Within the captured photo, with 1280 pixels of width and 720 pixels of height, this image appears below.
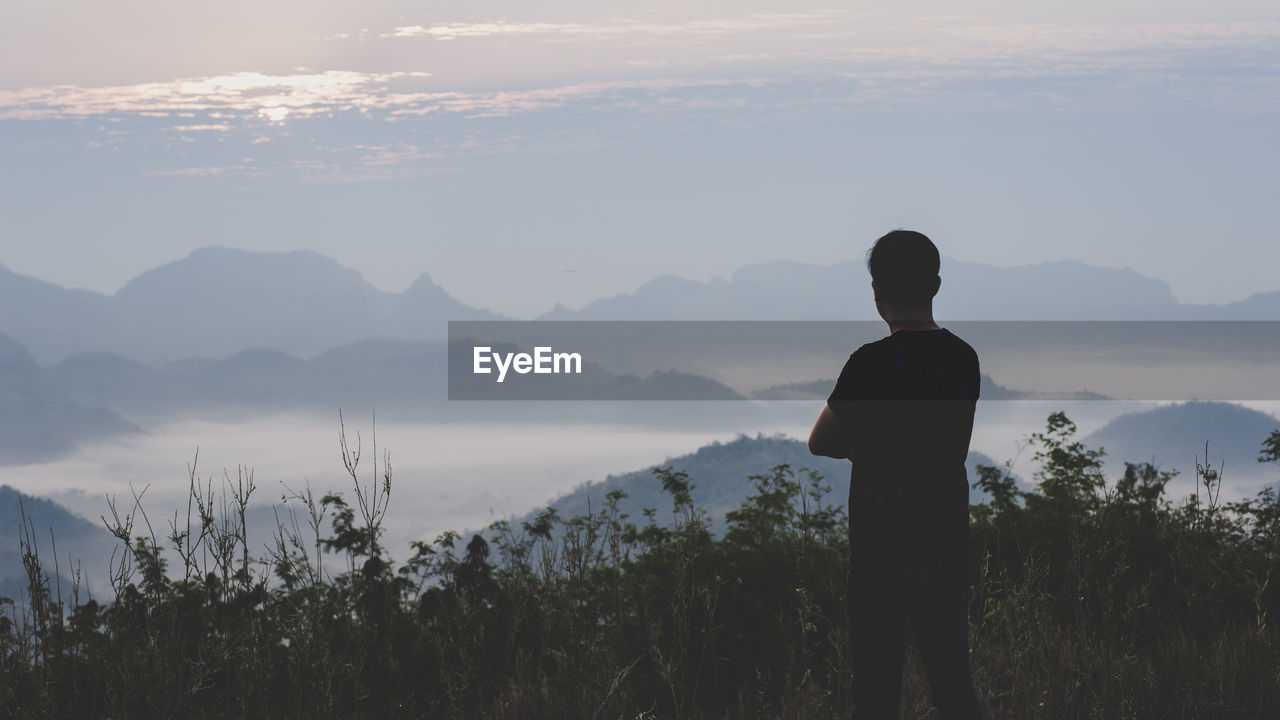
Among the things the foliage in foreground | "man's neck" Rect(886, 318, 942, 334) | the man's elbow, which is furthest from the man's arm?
the foliage in foreground

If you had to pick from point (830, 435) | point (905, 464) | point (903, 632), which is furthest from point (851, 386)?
point (903, 632)

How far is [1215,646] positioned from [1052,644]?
3.65 feet

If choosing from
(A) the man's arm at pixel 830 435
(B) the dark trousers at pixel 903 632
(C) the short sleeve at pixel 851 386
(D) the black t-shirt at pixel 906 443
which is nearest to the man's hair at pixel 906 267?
(D) the black t-shirt at pixel 906 443

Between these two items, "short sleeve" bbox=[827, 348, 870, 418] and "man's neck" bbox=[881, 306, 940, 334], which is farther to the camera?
"man's neck" bbox=[881, 306, 940, 334]

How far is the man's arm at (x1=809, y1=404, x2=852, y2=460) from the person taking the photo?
311 centimetres

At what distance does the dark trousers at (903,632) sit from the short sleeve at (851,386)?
545mm

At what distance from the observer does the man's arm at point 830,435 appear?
311cm

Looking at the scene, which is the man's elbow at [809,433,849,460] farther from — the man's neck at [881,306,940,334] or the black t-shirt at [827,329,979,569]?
the man's neck at [881,306,940,334]

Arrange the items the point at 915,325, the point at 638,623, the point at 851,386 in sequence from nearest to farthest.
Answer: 1. the point at 851,386
2. the point at 915,325
3. the point at 638,623

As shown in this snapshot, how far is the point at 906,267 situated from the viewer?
3127mm

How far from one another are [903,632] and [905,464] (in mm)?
598

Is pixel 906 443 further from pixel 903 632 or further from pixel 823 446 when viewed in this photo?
Result: pixel 903 632

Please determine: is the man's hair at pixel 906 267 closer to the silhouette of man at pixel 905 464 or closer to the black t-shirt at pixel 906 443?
the silhouette of man at pixel 905 464

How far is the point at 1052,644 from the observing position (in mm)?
4801
